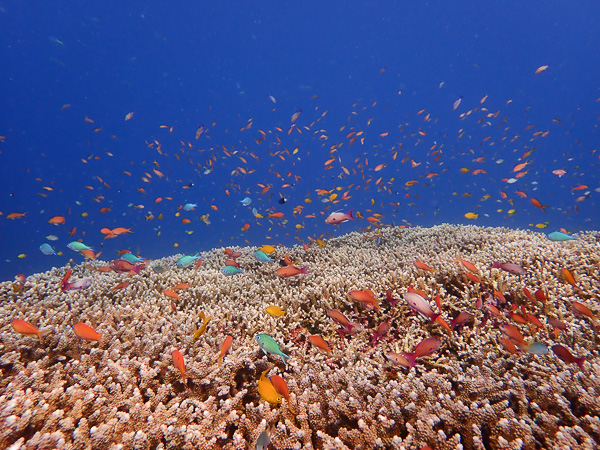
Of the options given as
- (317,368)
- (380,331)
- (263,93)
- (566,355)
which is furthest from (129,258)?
(263,93)

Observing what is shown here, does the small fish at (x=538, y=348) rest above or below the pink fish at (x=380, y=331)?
below

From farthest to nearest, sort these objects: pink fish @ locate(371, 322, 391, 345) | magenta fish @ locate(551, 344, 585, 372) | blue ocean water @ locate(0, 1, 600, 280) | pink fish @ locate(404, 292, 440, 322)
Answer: blue ocean water @ locate(0, 1, 600, 280) < pink fish @ locate(371, 322, 391, 345) < pink fish @ locate(404, 292, 440, 322) < magenta fish @ locate(551, 344, 585, 372)

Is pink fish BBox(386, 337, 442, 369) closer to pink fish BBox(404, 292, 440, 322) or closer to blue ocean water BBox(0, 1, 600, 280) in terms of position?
pink fish BBox(404, 292, 440, 322)

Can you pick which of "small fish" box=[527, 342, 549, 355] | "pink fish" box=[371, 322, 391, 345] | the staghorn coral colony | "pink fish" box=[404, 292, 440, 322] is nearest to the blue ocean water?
the staghorn coral colony

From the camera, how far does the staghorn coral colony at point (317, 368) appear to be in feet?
6.65

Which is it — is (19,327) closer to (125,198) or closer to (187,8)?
(187,8)

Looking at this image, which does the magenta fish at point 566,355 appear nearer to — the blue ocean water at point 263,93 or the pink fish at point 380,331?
the pink fish at point 380,331

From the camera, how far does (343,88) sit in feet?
244

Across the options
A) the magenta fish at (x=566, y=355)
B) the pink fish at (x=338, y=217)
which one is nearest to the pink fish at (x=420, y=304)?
the magenta fish at (x=566, y=355)

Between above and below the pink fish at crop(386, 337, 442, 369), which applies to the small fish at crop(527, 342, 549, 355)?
below

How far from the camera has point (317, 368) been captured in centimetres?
286

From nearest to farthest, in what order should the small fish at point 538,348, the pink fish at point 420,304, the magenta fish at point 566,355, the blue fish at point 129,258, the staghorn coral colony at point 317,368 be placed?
1. the staghorn coral colony at point 317,368
2. the magenta fish at point 566,355
3. the small fish at point 538,348
4. the pink fish at point 420,304
5. the blue fish at point 129,258

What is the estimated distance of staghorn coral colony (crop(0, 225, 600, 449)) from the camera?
2027 millimetres

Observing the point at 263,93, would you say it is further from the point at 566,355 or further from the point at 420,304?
the point at 566,355
